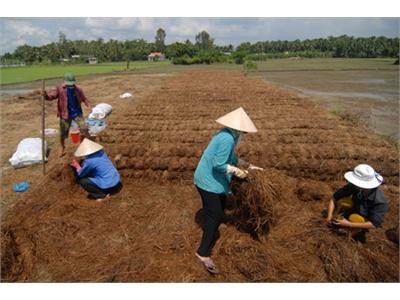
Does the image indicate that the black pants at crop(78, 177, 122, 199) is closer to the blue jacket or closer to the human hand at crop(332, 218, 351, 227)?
the blue jacket

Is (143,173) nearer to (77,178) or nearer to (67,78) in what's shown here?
(77,178)

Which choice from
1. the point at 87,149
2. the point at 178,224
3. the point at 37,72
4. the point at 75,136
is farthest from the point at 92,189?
the point at 37,72

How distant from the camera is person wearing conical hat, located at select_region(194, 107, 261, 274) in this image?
251cm

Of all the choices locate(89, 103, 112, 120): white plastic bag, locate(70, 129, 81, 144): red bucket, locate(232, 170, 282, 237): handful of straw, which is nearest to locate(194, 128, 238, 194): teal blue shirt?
locate(232, 170, 282, 237): handful of straw

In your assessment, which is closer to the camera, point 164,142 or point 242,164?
point 242,164

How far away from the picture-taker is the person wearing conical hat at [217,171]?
251 cm

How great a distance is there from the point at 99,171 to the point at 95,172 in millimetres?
56

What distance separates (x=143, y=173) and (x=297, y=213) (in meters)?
2.32

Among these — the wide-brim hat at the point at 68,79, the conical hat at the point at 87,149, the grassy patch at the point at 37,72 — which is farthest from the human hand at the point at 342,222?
the grassy patch at the point at 37,72

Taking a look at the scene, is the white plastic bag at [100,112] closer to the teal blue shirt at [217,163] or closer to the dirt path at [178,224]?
the dirt path at [178,224]

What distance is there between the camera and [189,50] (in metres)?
59.7

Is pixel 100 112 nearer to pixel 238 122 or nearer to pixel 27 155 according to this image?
pixel 27 155

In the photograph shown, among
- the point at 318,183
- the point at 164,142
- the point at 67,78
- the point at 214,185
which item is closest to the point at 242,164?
the point at 214,185

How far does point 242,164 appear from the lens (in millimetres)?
3000
